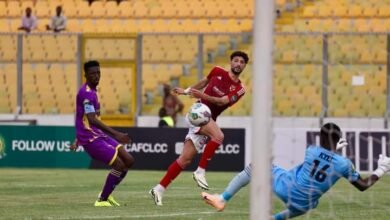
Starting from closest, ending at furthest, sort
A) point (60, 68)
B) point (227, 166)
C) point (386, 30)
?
point (227, 166) < point (386, 30) < point (60, 68)

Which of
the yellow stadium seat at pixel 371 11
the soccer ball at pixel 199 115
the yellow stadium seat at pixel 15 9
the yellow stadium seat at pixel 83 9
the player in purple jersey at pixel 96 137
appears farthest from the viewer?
the yellow stadium seat at pixel 15 9

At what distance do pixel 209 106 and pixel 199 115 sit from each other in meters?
1.04

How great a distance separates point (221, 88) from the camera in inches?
679

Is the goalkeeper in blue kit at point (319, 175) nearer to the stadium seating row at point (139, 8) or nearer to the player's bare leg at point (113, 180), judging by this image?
the player's bare leg at point (113, 180)

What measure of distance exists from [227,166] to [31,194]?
851 centimetres

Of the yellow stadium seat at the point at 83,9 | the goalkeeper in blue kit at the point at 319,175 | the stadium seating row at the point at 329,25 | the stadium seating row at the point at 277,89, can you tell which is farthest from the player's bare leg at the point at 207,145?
the yellow stadium seat at the point at 83,9

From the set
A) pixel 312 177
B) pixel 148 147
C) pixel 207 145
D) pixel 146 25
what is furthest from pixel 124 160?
pixel 146 25

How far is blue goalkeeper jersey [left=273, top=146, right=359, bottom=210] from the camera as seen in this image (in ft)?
37.8

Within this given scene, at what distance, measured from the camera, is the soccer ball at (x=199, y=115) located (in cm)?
1611

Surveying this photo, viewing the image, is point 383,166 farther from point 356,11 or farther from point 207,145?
point 356,11

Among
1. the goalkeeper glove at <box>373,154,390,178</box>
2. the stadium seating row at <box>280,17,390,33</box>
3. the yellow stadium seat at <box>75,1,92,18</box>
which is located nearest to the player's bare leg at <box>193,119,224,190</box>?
the goalkeeper glove at <box>373,154,390,178</box>

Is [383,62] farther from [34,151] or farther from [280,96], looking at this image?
[34,151]

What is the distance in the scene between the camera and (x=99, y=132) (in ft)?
50.8

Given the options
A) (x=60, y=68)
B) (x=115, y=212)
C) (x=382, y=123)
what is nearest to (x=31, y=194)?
(x=115, y=212)
